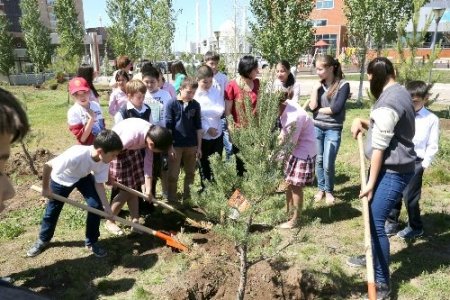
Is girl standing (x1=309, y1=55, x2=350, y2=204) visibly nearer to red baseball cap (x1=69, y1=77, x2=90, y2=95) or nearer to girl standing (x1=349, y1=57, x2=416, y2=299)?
girl standing (x1=349, y1=57, x2=416, y2=299)

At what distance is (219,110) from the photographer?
5.02 m

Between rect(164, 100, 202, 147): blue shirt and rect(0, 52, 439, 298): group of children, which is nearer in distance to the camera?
rect(0, 52, 439, 298): group of children

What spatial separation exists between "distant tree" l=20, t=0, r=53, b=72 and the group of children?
82.1 ft

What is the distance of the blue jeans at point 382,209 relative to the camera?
2.90 metres

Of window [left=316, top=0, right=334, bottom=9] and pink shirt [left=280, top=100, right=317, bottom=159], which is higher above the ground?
window [left=316, top=0, right=334, bottom=9]

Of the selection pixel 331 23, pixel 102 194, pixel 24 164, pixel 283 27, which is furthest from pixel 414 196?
pixel 331 23

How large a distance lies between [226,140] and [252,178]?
130 inches

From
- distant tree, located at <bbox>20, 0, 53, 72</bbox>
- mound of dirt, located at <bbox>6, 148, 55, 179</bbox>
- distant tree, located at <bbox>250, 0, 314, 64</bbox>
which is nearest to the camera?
mound of dirt, located at <bbox>6, 148, 55, 179</bbox>

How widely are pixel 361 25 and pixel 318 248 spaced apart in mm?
11881

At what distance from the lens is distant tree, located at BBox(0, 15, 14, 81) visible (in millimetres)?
26078

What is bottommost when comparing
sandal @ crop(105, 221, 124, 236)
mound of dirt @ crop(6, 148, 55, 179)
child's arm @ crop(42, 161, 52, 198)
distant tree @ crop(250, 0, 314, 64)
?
sandal @ crop(105, 221, 124, 236)

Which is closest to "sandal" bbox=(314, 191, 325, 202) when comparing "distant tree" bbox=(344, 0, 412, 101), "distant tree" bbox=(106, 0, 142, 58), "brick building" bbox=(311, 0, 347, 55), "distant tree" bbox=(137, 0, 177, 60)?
"distant tree" bbox=(344, 0, 412, 101)

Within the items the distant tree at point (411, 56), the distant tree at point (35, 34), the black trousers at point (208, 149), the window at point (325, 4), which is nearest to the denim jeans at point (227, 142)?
the black trousers at point (208, 149)

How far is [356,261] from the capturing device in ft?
11.6
